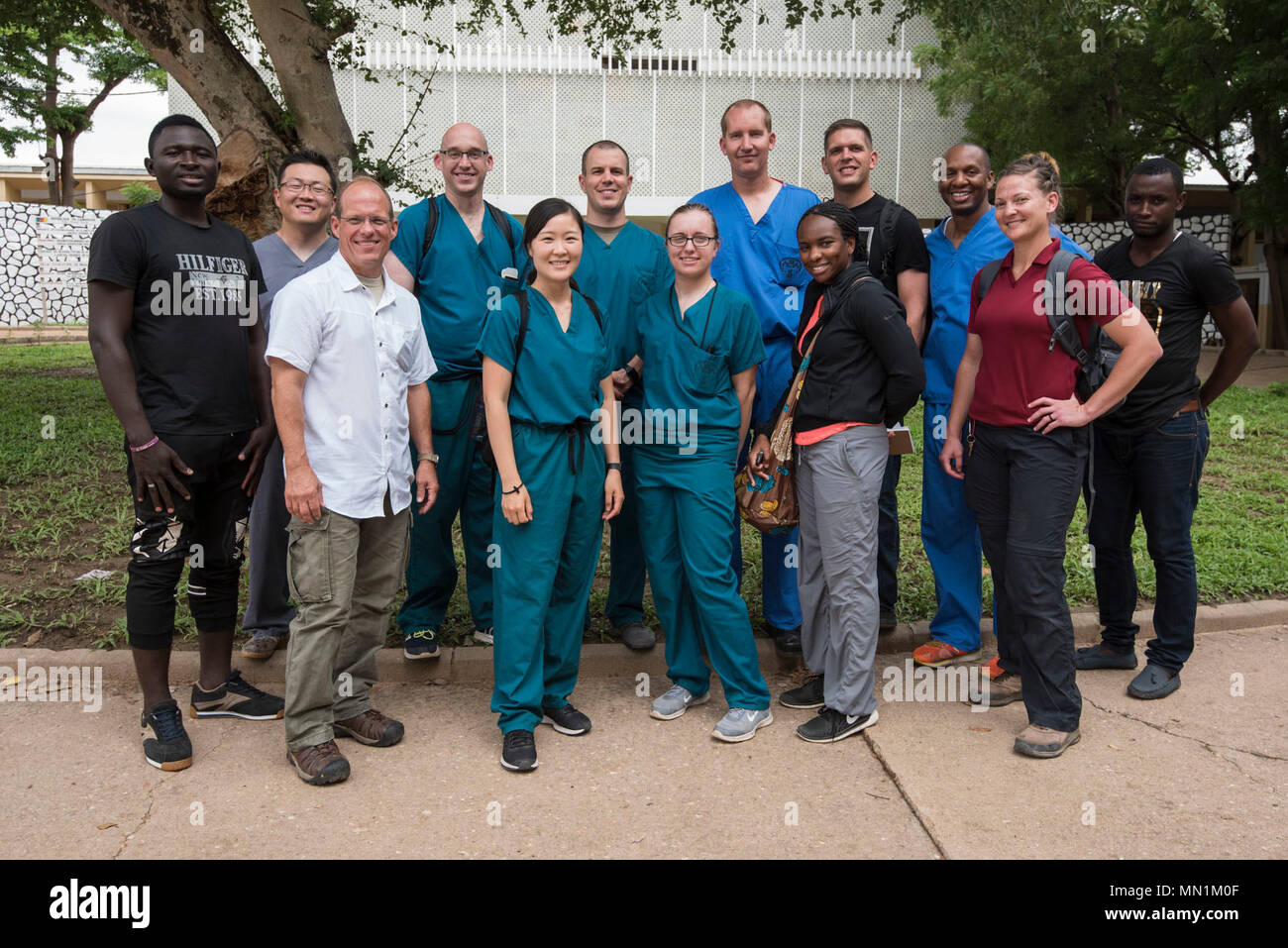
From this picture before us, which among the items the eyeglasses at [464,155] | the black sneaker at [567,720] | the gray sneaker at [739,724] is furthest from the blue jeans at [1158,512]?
the eyeglasses at [464,155]

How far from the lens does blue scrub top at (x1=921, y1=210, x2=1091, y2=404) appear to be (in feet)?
15.0

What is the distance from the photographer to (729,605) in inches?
162

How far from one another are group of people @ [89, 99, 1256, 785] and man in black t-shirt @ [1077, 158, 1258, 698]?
0.01 metres

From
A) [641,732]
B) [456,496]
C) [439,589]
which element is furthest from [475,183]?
[641,732]

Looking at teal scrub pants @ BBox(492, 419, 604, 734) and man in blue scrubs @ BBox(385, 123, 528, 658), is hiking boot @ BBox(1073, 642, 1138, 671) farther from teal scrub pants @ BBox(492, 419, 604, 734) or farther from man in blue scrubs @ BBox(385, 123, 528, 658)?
man in blue scrubs @ BBox(385, 123, 528, 658)

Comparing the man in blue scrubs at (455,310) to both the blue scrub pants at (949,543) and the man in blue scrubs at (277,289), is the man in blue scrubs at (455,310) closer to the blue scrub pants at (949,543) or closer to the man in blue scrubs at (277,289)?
the man in blue scrubs at (277,289)

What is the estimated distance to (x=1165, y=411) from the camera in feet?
14.2

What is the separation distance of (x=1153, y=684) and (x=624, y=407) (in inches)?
104

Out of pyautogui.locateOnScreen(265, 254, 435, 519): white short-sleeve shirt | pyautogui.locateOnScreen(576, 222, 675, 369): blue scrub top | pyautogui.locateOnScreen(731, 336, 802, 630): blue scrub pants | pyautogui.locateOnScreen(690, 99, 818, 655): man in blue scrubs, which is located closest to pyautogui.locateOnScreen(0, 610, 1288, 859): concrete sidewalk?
pyautogui.locateOnScreen(731, 336, 802, 630): blue scrub pants

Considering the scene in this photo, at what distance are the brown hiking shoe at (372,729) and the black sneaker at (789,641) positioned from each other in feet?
6.04

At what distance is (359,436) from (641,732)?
64.8 inches

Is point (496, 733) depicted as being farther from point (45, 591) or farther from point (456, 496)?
point (45, 591)

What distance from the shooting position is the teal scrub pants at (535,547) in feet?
12.9

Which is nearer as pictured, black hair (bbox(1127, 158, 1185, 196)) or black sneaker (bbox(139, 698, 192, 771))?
black sneaker (bbox(139, 698, 192, 771))
